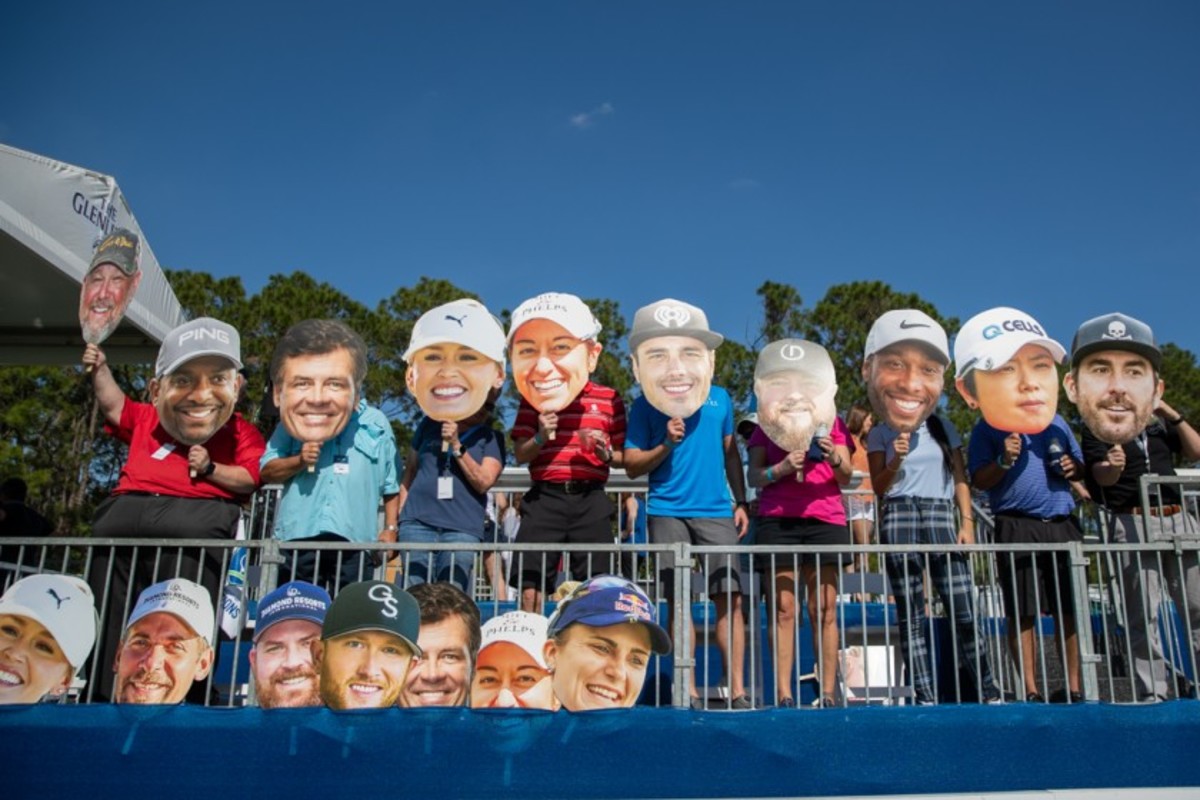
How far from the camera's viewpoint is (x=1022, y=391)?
473 cm

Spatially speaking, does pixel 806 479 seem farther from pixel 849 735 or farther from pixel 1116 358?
pixel 1116 358

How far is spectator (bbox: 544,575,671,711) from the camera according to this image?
3.93 meters

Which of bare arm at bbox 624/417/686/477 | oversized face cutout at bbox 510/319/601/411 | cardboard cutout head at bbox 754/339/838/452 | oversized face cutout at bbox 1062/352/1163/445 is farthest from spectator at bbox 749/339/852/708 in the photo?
oversized face cutout at bbox 1062/352/1163/445

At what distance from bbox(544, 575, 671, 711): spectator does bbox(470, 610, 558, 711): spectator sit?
4 centimetres

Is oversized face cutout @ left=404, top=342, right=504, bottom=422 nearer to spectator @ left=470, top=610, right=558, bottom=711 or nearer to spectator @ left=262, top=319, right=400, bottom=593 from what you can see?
spectator @ left=262, top=319, right=400, bottom=593

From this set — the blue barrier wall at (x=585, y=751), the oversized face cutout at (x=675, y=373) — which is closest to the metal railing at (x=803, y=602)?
the blue barrier wall at (x=585, y=751)

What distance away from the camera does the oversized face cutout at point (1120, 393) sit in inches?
188

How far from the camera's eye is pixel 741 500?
5.05 metres

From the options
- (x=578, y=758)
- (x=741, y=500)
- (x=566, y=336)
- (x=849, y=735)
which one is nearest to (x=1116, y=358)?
(x=741, y=500)

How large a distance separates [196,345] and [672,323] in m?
2.38

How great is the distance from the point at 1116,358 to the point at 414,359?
3569 millimetres

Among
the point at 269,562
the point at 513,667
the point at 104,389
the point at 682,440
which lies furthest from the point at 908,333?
the point at 104,389

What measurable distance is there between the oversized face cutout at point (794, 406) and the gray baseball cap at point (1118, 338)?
136 cm

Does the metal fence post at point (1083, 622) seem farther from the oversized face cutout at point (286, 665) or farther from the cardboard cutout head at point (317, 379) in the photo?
the cardboard cutout head at point (317, 379)
